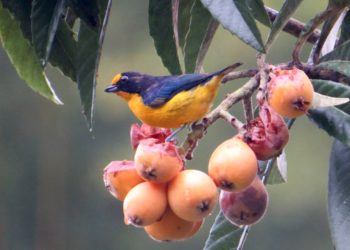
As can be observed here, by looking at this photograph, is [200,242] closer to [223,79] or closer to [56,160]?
[56,160]

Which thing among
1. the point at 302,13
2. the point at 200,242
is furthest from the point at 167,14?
the point at 200,242

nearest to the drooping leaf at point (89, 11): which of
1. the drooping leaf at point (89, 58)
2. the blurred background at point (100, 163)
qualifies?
the drooping leaf at point (89, 58)

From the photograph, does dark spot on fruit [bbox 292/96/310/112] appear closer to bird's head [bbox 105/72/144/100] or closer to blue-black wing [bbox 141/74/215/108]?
blue-black wing [bbox 141/74/215/108]

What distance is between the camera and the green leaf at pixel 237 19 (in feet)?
3.88

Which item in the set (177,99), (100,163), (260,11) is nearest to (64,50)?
(177,99)

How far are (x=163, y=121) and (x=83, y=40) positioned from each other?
0.54 feet

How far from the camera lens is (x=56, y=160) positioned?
1325 centimetres

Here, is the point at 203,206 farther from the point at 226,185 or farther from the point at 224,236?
the point at 224,236

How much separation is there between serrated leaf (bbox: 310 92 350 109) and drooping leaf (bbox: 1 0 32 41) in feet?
1.30

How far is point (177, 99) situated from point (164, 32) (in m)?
0.14

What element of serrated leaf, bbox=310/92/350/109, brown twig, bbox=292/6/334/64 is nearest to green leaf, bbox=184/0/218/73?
brown twig, bbox=292/6/334/64

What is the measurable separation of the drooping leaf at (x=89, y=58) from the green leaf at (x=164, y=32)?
119 millimetres

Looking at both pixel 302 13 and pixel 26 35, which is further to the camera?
pixel 302 13

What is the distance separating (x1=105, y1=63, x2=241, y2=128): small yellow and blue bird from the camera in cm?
134
